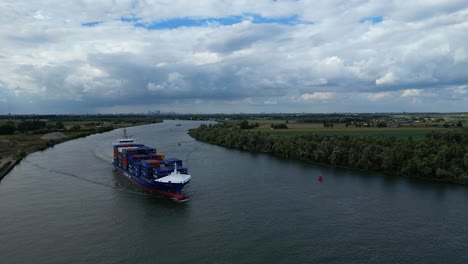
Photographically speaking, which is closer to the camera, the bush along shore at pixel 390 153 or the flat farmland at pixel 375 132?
the bush along shore at pixel 390 153

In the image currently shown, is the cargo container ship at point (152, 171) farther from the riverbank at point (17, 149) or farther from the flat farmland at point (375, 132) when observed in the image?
the flat farmland at point (375, 132)

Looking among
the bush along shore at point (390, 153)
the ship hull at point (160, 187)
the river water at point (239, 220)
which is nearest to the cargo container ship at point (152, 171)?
the ship hull at point (160, 187)

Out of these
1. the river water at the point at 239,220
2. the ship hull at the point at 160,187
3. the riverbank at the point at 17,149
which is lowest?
the river water at the point at 239,220

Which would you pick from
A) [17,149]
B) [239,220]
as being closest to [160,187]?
[239,220]

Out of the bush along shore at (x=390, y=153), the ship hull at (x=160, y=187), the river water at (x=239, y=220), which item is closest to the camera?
the river water at (x=239, y=220)

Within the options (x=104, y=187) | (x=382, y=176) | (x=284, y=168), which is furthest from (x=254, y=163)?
(x=104, y=187)

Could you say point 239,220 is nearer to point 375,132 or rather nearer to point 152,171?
point 152,171
